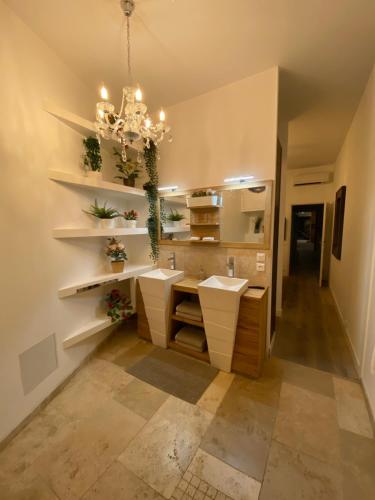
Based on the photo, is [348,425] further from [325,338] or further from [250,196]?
[250,196]

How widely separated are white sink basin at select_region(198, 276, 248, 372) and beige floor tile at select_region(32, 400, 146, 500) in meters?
0.89

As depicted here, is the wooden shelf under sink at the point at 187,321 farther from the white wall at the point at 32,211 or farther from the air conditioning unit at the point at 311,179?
the air conditioning unit at the point at 311,179

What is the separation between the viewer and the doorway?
5879mm

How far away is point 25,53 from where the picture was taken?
5.37ft

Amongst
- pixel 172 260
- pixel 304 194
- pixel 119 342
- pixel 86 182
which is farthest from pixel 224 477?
pixel 304 194

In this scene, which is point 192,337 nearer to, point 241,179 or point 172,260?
point 172,260

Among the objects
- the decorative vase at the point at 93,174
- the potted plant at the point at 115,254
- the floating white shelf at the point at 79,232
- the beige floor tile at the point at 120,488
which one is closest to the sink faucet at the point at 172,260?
the potted plant at the point at 115,254

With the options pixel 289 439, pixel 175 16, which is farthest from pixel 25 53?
pixel 289 439

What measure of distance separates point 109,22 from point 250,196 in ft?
6.29

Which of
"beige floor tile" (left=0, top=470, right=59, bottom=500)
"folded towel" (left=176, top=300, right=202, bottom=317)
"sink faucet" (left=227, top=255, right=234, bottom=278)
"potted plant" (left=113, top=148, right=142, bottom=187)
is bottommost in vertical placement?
"beige floor tile" (left=0, top=470, right=59, bottom=500)

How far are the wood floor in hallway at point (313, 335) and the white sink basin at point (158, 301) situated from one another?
1.39 m

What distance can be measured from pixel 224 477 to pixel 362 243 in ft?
8.05

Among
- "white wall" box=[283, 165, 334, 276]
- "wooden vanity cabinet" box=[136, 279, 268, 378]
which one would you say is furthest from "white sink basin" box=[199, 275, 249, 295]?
"white wall" box=[283, 165, 334, 276]

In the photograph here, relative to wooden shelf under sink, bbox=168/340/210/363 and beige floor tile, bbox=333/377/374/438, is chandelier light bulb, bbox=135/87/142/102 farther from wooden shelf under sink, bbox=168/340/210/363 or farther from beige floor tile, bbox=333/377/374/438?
beige floor tile, bbox=333/377/374/438
